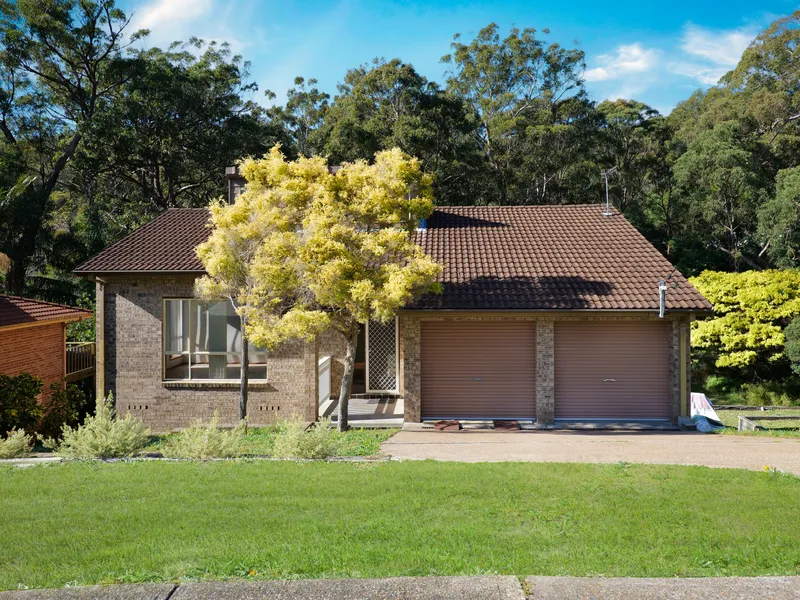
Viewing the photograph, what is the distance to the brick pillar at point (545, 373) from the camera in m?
14.7

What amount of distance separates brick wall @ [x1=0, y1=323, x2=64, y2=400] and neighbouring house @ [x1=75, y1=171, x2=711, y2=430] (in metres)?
1.93

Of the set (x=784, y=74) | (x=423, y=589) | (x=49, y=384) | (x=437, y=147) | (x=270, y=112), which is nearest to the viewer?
(x=423, y=589)

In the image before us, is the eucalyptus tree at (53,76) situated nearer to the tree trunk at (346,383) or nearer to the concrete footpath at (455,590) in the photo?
the tree trunk at (346,383)

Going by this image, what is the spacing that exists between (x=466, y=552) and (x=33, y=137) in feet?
125

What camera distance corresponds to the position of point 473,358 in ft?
49.5

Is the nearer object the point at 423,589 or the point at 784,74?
the point at 423,589

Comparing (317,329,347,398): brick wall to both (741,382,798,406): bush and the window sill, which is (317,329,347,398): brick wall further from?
(741,382,798,406): bush

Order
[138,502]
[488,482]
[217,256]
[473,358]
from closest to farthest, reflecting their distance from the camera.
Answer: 1. [138,502]
2. [488,482]
3. [217,256]
4. [473,358]

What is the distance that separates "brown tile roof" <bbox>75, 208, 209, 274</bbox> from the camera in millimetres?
16078

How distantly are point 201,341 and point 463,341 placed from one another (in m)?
6.62

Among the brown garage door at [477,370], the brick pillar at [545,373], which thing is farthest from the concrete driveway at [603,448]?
the brown garage door at [477,370]

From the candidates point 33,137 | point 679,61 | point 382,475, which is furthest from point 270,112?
point 382,475

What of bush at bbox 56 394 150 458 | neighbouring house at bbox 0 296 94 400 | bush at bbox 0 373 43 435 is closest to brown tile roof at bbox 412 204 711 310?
bush at bbox 56 394 150 458

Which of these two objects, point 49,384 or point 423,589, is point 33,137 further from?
point 423,589
